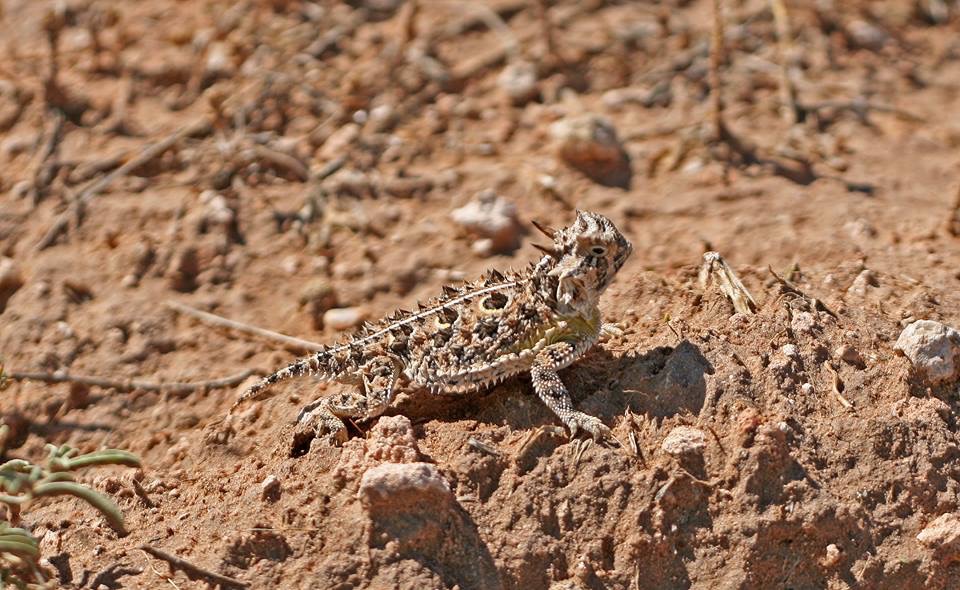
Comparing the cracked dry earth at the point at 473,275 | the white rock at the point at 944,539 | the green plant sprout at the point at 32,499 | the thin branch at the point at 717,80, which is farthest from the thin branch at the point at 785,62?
the green plant sprout at the point at 32,499

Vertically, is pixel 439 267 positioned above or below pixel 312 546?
below

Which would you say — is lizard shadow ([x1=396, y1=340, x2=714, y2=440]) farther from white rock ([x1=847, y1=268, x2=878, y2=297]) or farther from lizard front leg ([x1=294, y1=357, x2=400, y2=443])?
white rock ([x1=847, y1=268, x2=878, y2=297])

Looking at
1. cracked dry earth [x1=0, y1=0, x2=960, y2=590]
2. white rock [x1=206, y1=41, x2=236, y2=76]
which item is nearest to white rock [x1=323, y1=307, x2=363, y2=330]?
cracked dry earth [x1=0, y1=0, x2=960, y2=590]

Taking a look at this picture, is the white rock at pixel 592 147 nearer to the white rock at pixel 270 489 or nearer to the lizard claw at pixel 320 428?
the lizard claw at pixel 320 428

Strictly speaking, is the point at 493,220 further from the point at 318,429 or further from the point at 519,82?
the point at 318,429

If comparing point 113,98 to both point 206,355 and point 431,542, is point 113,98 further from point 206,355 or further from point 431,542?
point 431,542

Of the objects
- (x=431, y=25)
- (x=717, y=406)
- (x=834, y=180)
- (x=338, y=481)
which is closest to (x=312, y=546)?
(x=338, y=481)
